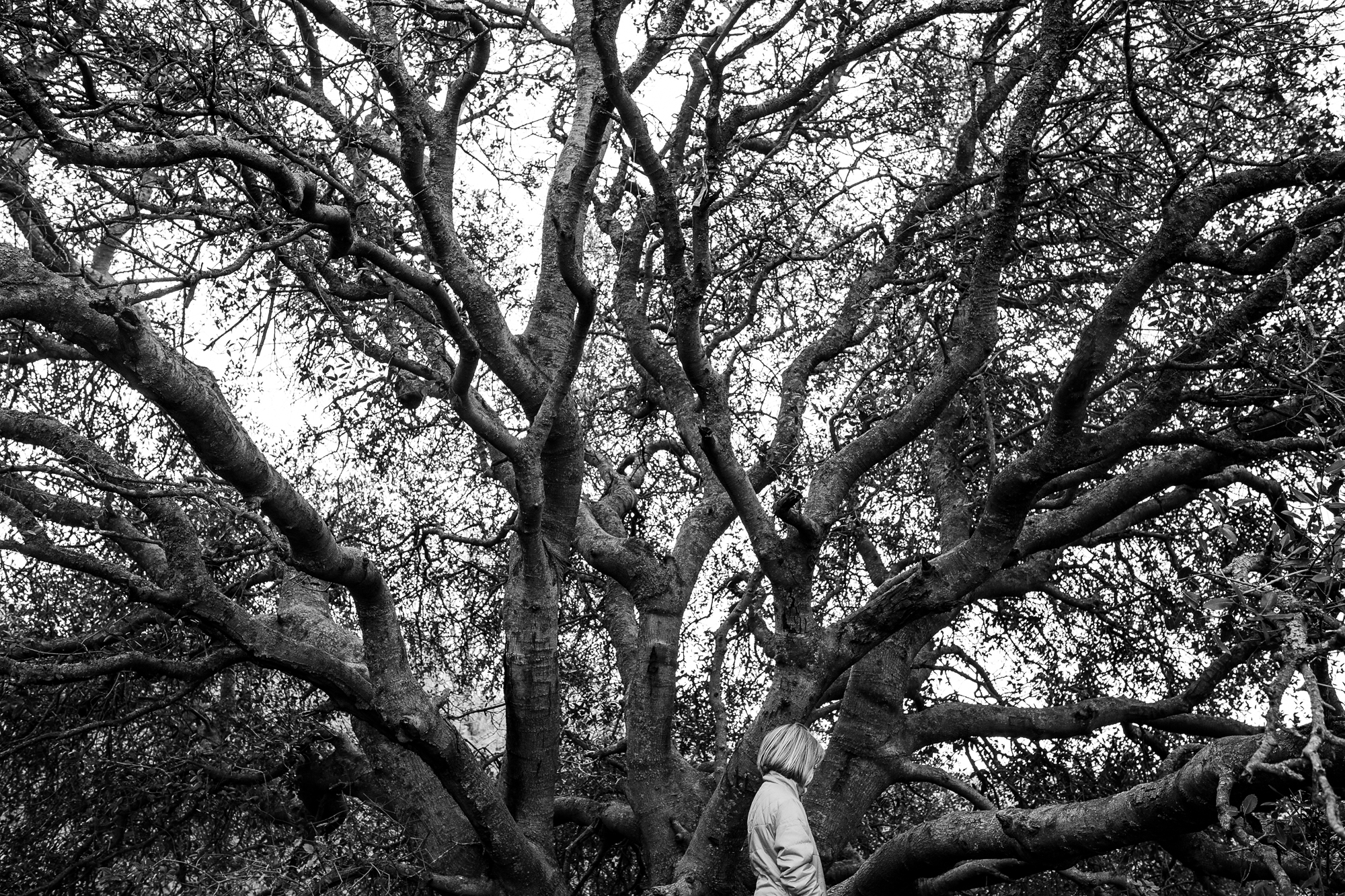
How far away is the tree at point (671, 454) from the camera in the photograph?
565cm

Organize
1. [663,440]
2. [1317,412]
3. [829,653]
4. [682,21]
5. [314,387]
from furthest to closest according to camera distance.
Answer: [663,440], [314,387], [682,21], [829,653], [1317,412]

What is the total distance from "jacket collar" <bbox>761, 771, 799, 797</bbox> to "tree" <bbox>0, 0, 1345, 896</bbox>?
915mm

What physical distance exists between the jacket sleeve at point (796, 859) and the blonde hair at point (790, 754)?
288mm

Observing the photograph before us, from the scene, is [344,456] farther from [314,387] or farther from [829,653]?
[829,653]

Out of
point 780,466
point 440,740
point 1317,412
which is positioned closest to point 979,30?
point 780,466

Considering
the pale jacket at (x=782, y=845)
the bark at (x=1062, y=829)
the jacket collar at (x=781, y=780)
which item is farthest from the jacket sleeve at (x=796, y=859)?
the bark at (x=1062, y=829)

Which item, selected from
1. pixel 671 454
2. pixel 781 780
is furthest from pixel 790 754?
pixel 671 454

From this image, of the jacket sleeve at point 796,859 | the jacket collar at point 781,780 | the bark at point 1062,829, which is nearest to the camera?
the bark at point 1062,829

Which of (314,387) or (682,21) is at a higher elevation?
(682,21)

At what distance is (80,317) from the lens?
527 cm

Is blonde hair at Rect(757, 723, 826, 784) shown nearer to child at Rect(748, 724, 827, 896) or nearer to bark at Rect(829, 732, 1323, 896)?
child at Rect(748, 724, 827, 896)

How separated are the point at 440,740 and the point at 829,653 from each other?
2.45 metres

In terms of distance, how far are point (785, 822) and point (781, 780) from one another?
246 mm

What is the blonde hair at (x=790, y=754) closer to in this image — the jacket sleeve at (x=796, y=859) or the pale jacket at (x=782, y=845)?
the pale jacket at (x=782, y=845)
